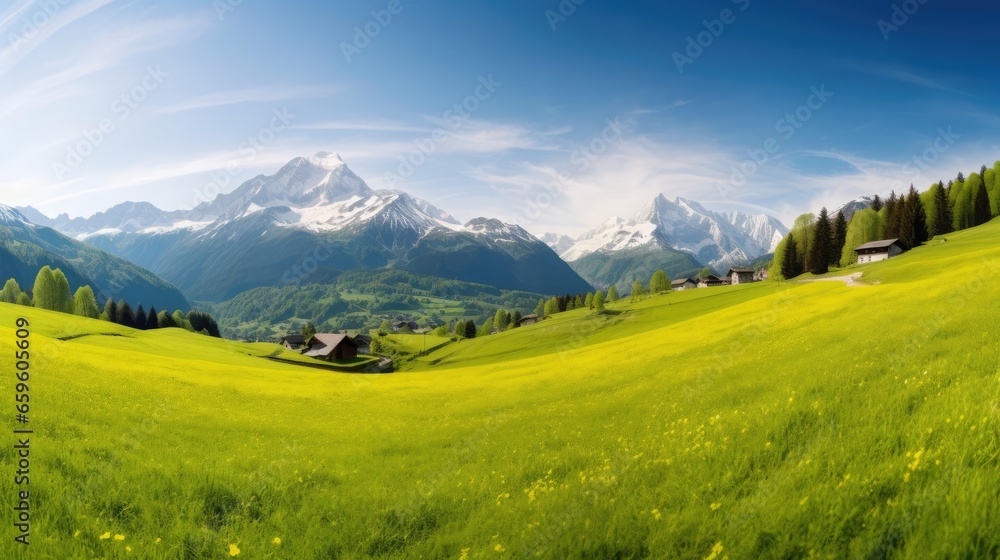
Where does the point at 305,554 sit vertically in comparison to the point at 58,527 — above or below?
below

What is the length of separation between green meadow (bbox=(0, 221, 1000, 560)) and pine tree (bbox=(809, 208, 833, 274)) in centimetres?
12724

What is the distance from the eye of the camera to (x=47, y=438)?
12578 mm

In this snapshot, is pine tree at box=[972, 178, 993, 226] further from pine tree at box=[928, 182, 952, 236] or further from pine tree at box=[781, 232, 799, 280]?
pine tree at box=[781, 232, 799, 280]

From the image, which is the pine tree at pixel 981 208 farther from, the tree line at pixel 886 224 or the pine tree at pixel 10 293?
the pine tree at pixel 10 293

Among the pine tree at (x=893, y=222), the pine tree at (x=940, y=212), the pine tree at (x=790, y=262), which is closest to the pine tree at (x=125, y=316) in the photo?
the pine tree at (x=790, y=262)

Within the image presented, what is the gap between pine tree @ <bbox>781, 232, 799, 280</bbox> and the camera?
143 meters

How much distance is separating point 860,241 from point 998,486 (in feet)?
567

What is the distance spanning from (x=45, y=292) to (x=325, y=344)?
73640 millimetres

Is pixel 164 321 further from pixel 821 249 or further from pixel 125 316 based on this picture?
pixel 821 249

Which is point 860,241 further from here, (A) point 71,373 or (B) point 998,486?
(A) point 71,373

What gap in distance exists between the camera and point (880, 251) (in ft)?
398

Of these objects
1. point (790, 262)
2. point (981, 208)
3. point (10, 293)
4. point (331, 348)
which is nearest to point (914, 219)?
point (790, 262)

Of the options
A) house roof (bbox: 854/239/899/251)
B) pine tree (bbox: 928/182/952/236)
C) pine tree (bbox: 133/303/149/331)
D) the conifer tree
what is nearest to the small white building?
house roof (bbox: 854/239/899/251)

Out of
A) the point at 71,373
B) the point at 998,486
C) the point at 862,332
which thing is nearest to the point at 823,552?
the point at 998,486
